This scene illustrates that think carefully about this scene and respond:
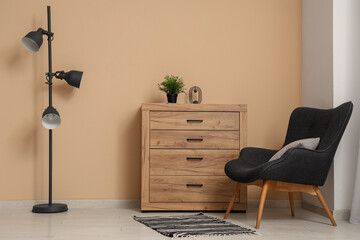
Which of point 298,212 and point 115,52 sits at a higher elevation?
point 115,52

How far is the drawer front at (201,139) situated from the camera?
422 cm

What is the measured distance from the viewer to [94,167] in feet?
14.9

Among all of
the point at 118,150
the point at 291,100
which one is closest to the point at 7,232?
the point at 118,150

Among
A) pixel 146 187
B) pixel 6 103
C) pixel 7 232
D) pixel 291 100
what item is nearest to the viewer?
pixel 7 232

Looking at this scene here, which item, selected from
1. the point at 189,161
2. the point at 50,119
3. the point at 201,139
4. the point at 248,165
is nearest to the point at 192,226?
the point at 248,165

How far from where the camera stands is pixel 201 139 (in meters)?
4.25

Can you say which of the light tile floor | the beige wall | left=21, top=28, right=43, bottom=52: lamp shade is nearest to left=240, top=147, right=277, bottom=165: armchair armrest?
the light tile floor

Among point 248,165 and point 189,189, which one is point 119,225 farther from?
point 248,165

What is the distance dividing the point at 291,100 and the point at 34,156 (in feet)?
7.83

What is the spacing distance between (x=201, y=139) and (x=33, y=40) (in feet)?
5.22

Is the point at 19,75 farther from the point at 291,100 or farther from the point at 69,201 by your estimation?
the point at 291,100

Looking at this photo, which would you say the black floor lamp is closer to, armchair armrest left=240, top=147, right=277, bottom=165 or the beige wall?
the beige wall

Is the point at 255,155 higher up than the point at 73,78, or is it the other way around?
the point at 73,78

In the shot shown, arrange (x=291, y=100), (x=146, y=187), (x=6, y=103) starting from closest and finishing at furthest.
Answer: (x=146, y=187)
(x=6, y=103)
(x=291, y=100)
